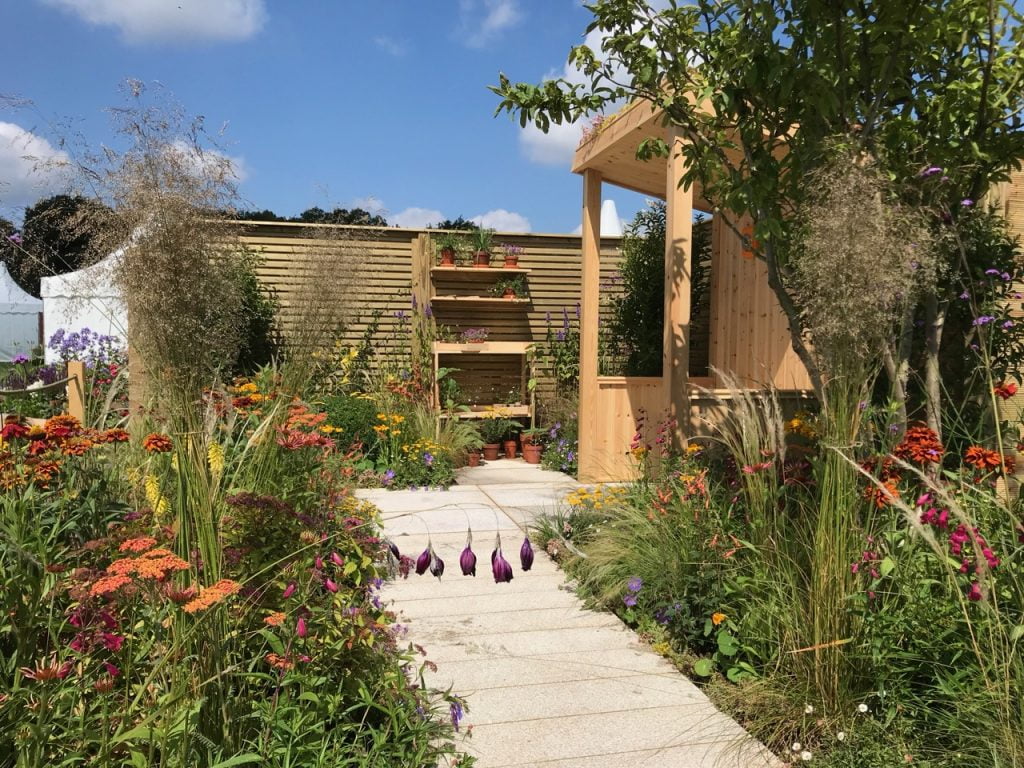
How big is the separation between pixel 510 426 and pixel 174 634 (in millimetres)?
5954

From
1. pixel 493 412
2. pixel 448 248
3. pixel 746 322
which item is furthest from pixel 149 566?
pixel 448 248

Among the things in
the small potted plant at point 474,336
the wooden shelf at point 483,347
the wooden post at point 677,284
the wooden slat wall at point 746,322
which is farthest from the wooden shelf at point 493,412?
the wooden post at point 677,284

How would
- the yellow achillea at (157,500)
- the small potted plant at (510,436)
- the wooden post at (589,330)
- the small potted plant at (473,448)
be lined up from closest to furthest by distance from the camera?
the yellow achillea at (157,500)
the wooden post at (589,330)
the small potted plant at (473,448)
the small potted plant at (510,436)

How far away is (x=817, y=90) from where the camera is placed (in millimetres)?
2689

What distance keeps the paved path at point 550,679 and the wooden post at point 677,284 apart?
5.47ft

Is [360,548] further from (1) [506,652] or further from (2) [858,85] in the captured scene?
(2) [858,85]

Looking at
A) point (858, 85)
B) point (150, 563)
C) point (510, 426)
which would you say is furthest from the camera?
point (510, 426)

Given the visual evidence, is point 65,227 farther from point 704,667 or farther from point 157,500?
point 704,667

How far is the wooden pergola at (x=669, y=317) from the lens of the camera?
4.93m

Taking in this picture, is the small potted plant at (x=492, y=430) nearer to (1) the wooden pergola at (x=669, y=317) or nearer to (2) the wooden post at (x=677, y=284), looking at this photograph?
(1) the wooden pergola at (x=669, y=317)

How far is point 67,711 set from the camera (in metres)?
1.50

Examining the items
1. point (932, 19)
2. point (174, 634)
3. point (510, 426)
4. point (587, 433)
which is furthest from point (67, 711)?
point (510, 426)

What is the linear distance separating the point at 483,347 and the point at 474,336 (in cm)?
21

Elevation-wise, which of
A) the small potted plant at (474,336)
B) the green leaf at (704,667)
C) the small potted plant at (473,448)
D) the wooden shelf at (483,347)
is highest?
the small potted plant at (474,336)
